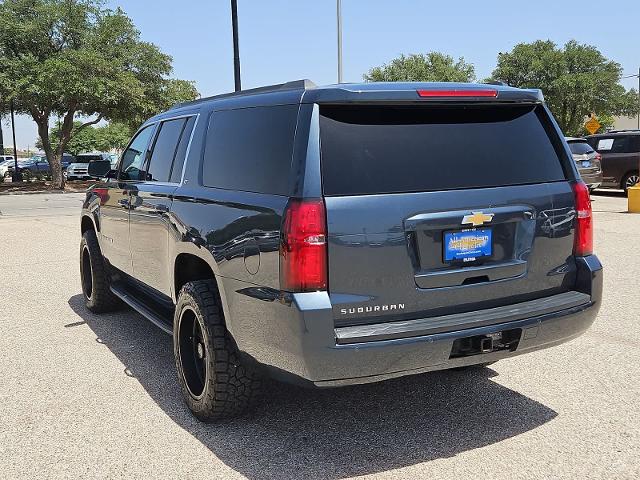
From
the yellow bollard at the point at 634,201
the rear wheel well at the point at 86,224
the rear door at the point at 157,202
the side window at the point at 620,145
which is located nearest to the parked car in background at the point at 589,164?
the side window at the point at 620,145

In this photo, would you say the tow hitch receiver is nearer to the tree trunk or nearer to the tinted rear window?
the tinted rear window

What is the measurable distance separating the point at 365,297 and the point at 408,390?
4.82 feet

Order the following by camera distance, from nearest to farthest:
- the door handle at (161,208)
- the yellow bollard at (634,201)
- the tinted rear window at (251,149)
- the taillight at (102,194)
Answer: the tinted rear window at (251,149) → the door handle at (161,208) → the taillight at (102,194) → the yellow bollard at (634,201)

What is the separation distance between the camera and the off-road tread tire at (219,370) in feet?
11.7

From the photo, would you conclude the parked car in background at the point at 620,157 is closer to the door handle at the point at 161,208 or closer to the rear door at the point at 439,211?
the rear door at the point at 439,211

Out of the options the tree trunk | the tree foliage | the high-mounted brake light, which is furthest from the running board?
the tree foliage

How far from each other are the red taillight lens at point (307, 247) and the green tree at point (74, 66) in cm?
2679

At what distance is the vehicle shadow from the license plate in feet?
3.34

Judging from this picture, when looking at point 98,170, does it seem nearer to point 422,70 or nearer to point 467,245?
point 467,245

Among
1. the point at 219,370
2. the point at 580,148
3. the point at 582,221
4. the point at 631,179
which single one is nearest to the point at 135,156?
the point at 219,370

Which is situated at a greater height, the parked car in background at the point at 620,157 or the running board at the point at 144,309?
the parked car in background at the point at 620,157

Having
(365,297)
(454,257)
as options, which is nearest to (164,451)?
(365,297)

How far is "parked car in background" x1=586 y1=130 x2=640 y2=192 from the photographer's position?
63.1ft

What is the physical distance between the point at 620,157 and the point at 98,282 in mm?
17323
